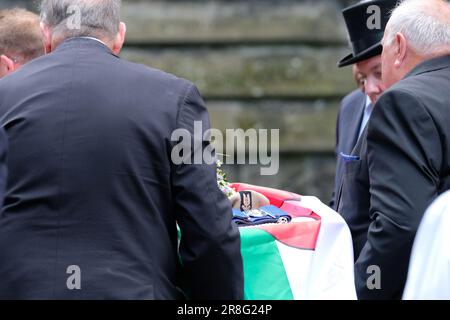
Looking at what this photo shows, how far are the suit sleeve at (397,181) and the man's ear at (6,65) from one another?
5.78 feet

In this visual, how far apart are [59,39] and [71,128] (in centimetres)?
46

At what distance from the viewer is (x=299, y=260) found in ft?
11.7

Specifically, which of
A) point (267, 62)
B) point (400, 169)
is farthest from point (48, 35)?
point (267, 62)

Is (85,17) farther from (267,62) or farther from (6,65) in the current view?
(267,62)

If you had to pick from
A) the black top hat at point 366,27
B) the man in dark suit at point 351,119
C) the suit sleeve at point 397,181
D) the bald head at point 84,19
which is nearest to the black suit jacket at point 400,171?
the suit sleeve at point 397,181

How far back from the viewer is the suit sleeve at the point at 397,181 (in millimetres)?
3531

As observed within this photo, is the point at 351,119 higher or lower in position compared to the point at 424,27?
lower

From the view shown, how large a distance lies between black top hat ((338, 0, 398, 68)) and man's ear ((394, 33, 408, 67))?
3.06 feet

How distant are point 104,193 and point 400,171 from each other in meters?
1.13

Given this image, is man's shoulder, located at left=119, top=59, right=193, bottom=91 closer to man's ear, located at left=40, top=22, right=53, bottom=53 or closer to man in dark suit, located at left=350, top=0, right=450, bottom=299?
man's ear, located at left=40, top=22, right=53, bottom=53

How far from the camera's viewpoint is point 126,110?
129 inches

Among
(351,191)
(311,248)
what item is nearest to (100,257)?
(311,248)

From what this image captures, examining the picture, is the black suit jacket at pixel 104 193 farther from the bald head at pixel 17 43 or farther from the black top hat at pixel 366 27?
the black top hat at pixel 366 27

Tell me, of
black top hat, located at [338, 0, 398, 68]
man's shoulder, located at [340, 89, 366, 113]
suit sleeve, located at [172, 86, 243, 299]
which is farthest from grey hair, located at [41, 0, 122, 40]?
man's shoulder, located at [340, 89, 366, 113]
